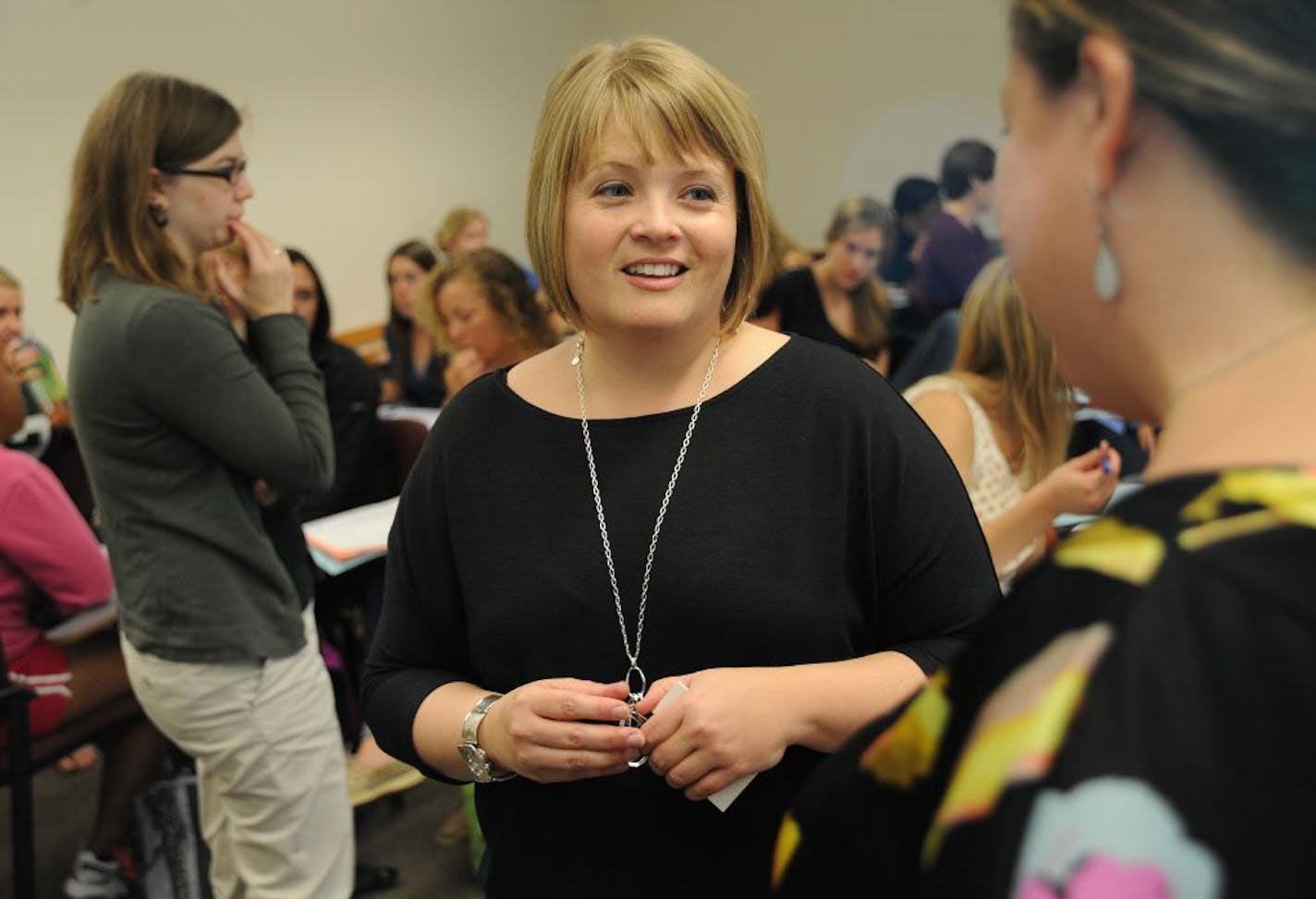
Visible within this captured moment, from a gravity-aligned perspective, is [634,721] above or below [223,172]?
below

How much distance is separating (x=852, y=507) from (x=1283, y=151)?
68 centimetres

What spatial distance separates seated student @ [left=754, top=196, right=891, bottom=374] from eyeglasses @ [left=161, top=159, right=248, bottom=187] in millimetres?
2179

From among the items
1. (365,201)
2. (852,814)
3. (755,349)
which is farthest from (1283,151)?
(365,201)

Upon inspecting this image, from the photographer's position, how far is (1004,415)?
77.7 inches

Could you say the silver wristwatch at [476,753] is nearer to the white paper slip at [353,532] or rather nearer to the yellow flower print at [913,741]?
the yellow flower print at [913,741]

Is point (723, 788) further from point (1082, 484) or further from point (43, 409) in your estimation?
point (43, 409)

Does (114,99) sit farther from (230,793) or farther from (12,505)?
(230,793)

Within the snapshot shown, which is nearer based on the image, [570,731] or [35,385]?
[570,731]

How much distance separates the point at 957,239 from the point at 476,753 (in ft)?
12.2

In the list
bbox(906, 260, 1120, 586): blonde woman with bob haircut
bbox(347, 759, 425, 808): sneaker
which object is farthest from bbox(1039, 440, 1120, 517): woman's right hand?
bbox(347, 759, 425, 808): sneaker

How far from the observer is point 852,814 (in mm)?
494

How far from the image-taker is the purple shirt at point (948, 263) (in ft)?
13.8

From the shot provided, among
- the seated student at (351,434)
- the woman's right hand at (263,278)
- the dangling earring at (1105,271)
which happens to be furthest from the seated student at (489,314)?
the dangling earring at (1105,271)

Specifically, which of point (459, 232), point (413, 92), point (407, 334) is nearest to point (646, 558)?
point (407, 334)
